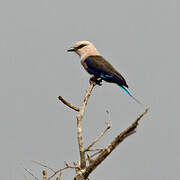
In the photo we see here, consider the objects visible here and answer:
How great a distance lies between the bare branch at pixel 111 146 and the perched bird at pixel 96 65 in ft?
12.5

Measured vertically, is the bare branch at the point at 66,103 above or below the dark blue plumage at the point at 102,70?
below

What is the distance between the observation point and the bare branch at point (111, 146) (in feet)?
19.3

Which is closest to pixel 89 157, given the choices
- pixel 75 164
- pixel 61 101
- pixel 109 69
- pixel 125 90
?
pixel 75 164

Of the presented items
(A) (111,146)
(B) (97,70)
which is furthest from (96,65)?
(A) (111,146)

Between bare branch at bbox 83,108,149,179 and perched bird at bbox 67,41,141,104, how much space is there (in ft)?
12.5

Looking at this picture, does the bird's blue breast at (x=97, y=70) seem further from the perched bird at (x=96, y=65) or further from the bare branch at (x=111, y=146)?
the bare branch at (x=111, y=146)

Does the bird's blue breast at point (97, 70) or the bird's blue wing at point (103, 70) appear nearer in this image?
the bird's blue wing at point (103, 70)

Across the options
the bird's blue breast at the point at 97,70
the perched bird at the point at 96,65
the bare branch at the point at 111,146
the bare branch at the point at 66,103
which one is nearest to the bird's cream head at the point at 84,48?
the perched bird at the point at 96,65

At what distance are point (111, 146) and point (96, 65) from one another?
477 centimetres

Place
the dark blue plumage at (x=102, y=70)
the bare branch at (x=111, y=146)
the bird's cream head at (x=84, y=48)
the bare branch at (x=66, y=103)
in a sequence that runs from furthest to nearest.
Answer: the bird's cream head at (x=84, y=48), the dark blue plumage at (x=102, y=70), the bare branch at (x=66, y=103), the bare branch at (x=111, y=146)

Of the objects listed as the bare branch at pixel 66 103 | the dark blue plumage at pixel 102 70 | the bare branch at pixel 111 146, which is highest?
the dark blue plumage at pixel 102 70

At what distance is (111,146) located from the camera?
602 cm

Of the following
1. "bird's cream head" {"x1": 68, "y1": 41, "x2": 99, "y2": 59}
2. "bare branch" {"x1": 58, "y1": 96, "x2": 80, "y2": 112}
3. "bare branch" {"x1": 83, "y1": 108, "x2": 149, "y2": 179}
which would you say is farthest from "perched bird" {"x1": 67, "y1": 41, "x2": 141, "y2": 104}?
"bare branch" {"x1": 83, "y1": 108, "x2": 149, "y2": 179}

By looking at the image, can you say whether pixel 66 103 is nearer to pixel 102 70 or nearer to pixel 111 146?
pixel 111 146
